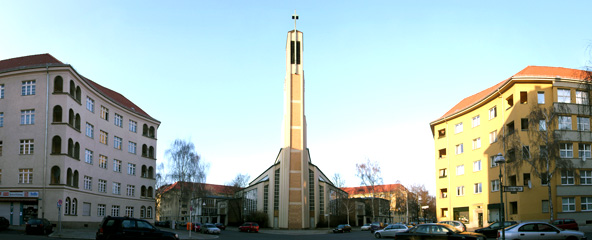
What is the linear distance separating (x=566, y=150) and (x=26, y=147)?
2015 inches

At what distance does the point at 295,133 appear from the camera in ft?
272

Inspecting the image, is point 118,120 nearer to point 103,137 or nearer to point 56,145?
point 103,137

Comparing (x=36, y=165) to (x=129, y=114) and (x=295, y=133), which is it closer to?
(x=129, y=114)

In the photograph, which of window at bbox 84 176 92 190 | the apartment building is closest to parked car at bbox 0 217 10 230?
the apartment building

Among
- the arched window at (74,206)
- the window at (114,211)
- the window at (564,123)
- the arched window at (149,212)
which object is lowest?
the arched window at (149,212)

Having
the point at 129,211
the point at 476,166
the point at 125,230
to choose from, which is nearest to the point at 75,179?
the point at 129,211

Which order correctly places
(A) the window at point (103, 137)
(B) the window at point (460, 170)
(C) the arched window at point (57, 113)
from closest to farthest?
(C) the arched window at point (57, 113)
(A) the window at point (103, 137)
(B) the window at point (460, 170)

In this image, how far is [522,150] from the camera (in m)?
45.9

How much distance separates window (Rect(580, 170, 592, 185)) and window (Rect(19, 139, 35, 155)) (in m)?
52.0

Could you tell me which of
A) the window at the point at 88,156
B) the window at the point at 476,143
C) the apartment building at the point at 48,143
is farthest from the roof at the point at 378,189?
the apartment building at the point at 48,143

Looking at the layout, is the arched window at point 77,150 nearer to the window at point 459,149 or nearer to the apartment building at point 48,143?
the apartment building at point 48,143

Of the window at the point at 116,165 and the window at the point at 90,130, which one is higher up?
the window at the point at 90,130

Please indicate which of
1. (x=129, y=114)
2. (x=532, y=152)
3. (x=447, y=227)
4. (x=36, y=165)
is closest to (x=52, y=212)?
(x=36, y=165)

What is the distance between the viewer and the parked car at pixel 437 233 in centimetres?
2331
